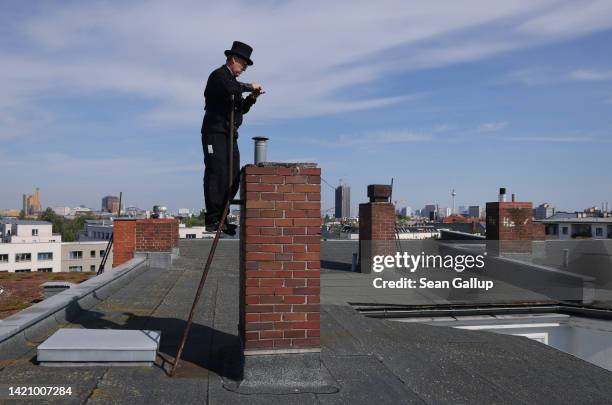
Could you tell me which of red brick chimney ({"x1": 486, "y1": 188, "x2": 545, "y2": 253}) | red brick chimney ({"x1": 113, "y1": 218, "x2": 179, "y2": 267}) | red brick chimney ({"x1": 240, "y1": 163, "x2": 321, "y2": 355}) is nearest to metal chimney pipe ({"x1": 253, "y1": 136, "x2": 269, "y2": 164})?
red brick chimney ({"x1": 240, "y1": 163, "x2": 321, "y2": 355})

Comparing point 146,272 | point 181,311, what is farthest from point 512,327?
point 146,272

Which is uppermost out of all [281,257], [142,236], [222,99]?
[222,99]

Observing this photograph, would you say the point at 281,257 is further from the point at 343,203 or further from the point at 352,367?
the point at 343,203

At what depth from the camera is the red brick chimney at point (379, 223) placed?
13516mm

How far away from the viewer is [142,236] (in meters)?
12.8

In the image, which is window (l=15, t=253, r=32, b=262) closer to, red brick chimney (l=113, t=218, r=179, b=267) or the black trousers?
red brick chimney (l=113, t=218, r=179, b=267)

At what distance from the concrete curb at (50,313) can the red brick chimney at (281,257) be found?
2.24 m

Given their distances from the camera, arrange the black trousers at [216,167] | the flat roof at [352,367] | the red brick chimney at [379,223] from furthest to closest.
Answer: the red brick chimney at [379,223] < the black trousers at [216,167] < the flat roof at [352,367]

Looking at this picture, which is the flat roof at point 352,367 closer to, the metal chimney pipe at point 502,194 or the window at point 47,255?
the metal chimney pipe at point 502,194

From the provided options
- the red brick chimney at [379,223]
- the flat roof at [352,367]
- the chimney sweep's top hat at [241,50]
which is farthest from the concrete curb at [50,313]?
the red brick chimney at [379,223]

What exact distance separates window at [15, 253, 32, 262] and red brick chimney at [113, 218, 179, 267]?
53.3 metres

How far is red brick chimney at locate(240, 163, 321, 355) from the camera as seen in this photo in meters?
4.05

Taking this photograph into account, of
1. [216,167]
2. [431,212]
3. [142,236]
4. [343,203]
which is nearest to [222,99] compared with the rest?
[216,167]

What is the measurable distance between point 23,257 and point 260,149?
63.5 metres
